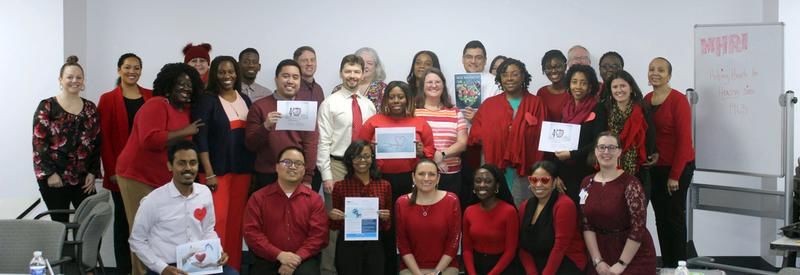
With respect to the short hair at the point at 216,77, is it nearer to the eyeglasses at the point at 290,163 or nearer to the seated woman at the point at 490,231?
the eyeglasses at the point at 290,163

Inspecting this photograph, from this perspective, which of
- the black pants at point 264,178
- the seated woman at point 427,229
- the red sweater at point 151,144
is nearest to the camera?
the red sweater at point 151,144

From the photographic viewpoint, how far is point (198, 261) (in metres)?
4.88

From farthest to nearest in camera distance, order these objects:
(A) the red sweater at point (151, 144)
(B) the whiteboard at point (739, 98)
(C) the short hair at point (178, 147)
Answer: (B) the whiteboard at point (739, 98) → (A) the red sweater at point (151, 144) → (C) the short hair at point (178, 147)

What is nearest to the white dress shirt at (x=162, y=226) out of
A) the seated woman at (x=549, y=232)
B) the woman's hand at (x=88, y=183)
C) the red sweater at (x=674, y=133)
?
the woman's hand at (x=88, y=183)

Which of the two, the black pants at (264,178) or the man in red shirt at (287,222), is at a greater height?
the black pants at (264,178)

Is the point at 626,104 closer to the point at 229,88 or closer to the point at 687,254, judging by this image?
the point at 687,254

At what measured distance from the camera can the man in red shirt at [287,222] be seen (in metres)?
5.36

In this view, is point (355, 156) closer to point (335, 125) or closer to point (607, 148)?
point (335, 125)

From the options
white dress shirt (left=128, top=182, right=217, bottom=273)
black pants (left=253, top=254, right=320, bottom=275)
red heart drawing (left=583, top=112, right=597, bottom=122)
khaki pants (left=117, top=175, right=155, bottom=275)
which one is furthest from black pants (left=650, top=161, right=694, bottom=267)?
khaki pants (left=117, top=175, right=155, bottom=275)

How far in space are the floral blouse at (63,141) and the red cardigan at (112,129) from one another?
0.07m

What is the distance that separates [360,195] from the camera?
18.6 feet

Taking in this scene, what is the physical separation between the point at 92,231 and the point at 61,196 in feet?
3.86

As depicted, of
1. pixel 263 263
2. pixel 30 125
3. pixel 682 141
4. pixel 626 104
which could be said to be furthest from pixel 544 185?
pixel 30 125

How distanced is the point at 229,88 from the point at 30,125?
221 cm
